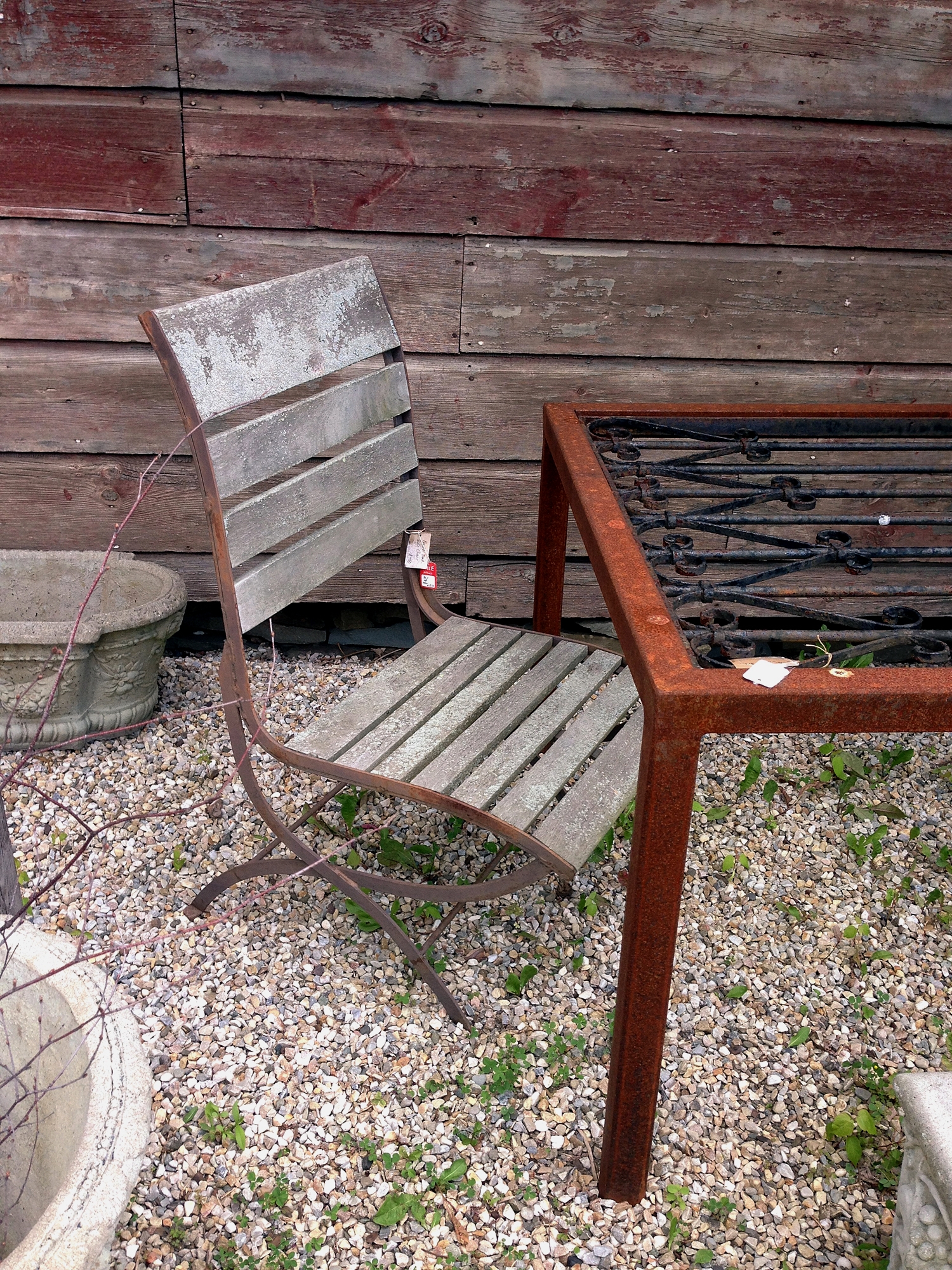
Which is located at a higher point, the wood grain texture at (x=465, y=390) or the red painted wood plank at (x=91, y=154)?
the red painted wood plank at (x=91, y=154)

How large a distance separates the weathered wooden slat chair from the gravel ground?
164 mm

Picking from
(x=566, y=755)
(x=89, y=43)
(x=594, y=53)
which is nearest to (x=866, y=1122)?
(x=566, y=755)

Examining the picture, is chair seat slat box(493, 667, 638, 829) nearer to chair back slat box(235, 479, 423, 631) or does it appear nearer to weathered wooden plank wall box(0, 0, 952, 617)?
→ chair back slat box(235, 479, 423, 631)

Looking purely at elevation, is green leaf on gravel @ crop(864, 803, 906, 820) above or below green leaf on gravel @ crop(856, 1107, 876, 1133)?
below

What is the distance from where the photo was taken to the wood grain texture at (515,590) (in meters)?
3.30

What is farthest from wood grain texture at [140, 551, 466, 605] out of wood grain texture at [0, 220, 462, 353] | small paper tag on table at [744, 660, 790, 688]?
small paper tag on table at [744, 660, 790, 688]

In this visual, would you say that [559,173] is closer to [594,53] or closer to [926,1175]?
[594,53]

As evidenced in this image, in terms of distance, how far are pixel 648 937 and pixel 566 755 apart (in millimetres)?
575

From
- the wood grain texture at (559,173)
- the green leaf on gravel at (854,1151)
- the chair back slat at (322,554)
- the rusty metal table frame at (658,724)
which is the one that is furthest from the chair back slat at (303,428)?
the green leaf on gravel at (854,1151)

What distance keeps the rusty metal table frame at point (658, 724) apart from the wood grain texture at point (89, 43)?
171cm

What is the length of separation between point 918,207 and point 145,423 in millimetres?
2238

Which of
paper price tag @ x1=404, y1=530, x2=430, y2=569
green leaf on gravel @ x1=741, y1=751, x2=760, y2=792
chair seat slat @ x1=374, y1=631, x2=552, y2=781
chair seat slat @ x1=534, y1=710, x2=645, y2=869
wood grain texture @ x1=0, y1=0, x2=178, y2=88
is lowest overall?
green leaf on gravel @ x1=741, y1=751, x2=760, y2=792

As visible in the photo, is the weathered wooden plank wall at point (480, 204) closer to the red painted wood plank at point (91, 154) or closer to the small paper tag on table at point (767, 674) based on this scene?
the red painted wood plank at point (91, 154)

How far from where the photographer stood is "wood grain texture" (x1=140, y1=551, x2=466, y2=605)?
10.4ft
